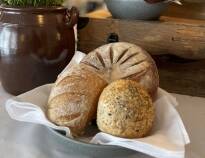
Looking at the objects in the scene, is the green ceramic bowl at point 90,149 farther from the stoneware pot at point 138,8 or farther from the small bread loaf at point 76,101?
the stoneware pot at point 138,8

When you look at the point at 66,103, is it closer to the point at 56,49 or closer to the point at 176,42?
the point at 56,49

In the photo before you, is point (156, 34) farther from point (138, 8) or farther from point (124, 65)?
point (124, 65)

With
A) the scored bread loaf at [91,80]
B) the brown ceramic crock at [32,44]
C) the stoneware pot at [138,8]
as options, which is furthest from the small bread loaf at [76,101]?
the stoneware pot at [138,8]

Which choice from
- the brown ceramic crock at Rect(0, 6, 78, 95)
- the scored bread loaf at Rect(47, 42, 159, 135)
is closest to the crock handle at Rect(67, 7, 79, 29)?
the brown ceramic crock at Rect(0, 6, 78, 95)

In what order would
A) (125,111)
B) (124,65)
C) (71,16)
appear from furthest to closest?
(71,16), (124,65), (125,111)

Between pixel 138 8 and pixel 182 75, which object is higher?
pixel 138 8

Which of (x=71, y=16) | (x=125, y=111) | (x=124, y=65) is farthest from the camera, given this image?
(x=71, y=16)

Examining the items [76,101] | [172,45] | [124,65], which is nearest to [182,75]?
[172,45]
